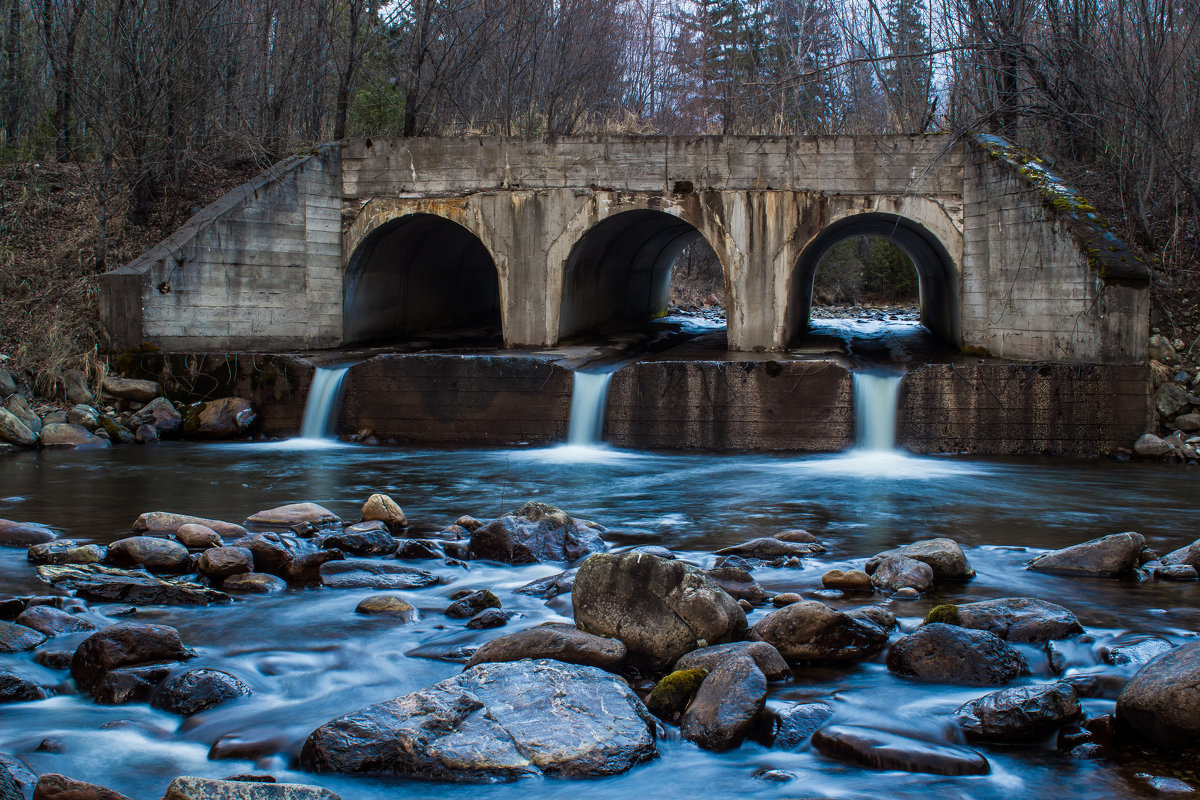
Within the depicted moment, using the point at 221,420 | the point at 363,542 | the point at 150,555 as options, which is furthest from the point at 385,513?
the point at 221,420

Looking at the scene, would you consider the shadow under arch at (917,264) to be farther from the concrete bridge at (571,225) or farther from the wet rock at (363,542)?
the wet rock at (363,542)

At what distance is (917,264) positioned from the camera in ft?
64.2

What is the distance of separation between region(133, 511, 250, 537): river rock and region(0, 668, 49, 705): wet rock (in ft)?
9.19

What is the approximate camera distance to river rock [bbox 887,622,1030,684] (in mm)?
4434

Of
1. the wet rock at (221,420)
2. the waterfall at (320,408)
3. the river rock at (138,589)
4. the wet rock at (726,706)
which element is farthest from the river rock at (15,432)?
the wet rock at (726,706)

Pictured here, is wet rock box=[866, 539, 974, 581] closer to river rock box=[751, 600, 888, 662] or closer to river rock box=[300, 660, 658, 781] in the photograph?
river rock box=[751, 600, 888, 662]

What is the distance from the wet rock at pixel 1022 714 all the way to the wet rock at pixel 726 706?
33.4 inches

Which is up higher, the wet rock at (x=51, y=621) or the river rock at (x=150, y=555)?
the river rock at (x=150, y=555)

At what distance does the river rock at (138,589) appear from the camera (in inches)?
220

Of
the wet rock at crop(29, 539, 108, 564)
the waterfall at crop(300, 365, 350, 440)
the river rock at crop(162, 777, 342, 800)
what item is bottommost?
the river rock at crop(162, 777, 342, 800)

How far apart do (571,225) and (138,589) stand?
9.94 meters

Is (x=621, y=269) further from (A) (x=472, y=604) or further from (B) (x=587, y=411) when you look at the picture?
(A) (x=472, y=604)

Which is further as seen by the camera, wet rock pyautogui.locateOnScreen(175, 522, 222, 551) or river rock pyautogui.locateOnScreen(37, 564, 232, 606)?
wet rock pyautogui.locateOnScreen(175, 522, 222, 551)

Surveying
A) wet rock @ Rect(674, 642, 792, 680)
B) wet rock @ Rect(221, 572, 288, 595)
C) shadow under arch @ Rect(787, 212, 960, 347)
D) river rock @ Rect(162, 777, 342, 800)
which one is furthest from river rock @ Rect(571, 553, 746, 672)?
shadow under arch @ Rect(787, 212, 960, 347)
